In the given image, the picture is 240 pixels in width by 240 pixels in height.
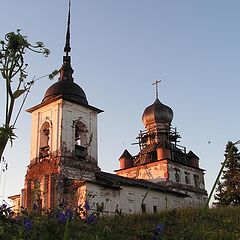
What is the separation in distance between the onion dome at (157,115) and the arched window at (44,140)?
18.5 metres

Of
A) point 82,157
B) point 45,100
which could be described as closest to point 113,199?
point 82,157

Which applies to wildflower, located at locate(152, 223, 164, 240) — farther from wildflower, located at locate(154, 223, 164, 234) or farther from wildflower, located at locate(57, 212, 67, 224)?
wildflower, located at locate(57, 212, 67, 224)

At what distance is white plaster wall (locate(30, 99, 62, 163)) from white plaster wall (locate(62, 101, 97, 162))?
416 mm

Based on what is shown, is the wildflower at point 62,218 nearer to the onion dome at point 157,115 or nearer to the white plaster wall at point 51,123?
the white plaster wall at point 51,123

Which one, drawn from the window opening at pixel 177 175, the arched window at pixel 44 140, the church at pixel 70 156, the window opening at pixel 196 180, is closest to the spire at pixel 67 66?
the church at pixel 70 156

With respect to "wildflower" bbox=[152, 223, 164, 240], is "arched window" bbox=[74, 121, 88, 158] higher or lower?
higher

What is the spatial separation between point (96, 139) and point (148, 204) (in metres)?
7.00

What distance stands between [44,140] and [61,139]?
8.99 ft

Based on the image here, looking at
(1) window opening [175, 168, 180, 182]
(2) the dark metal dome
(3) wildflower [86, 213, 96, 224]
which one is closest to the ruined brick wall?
(1) window opening [175, 168, 180, 182]

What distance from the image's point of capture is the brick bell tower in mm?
27734

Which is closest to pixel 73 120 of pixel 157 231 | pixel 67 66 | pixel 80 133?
pixel 80 133

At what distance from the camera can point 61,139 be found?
Answer: 2827 cm

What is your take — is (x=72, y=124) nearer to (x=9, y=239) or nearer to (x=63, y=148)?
(x=63, y=148)

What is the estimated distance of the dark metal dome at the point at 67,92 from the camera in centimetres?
3056
